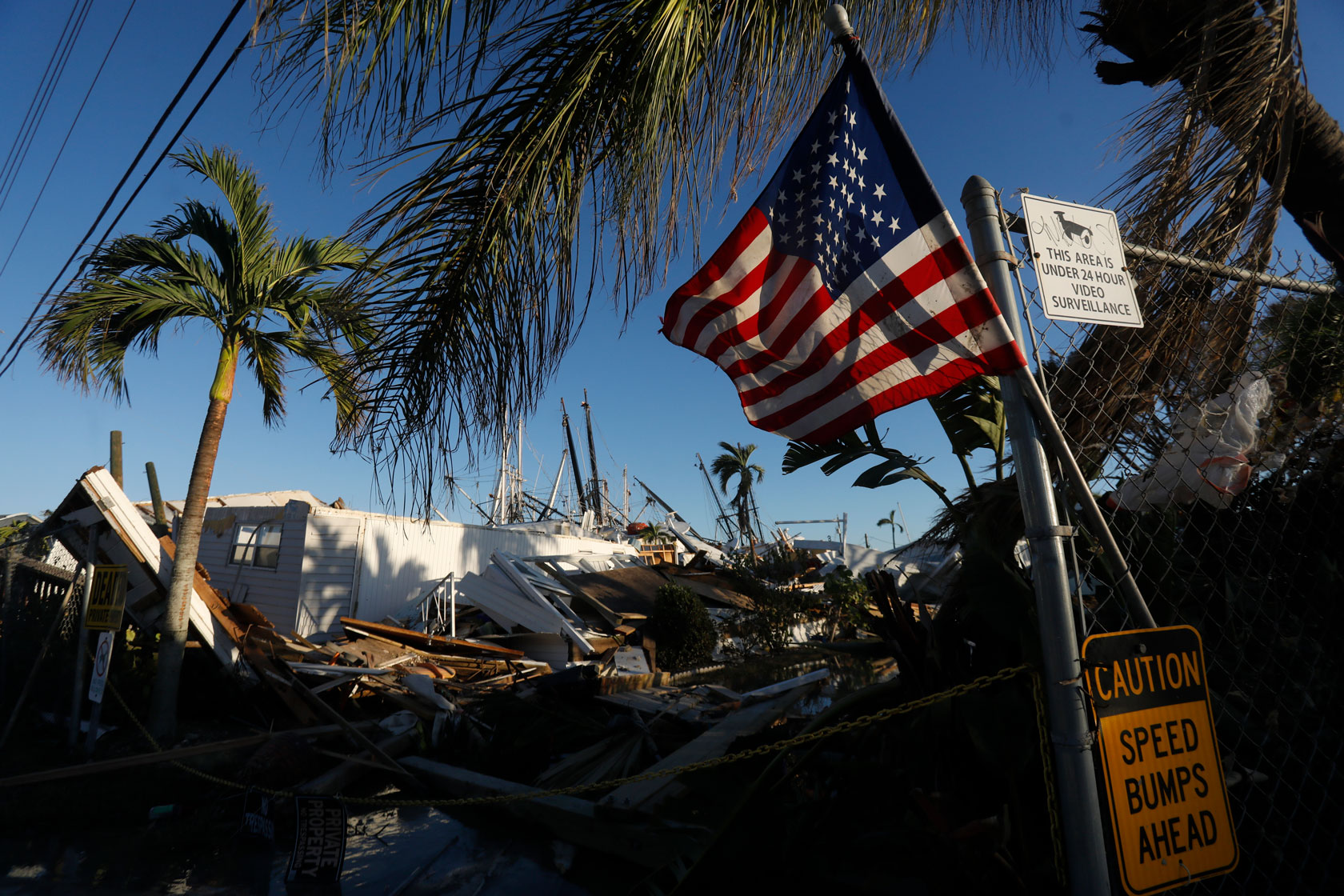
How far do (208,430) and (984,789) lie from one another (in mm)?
8470

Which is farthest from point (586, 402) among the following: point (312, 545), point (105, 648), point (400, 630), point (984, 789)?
point (984, 789)

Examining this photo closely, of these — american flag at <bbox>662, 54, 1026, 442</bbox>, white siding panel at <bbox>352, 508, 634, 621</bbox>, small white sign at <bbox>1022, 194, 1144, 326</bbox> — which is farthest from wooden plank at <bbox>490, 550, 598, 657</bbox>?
small white sign at <bbox>1022, 194, 1144, 326</bbox>

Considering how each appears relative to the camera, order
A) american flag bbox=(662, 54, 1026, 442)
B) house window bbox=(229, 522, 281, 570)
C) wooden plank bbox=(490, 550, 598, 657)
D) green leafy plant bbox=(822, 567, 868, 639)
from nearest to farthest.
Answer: american flag bbox=(662, 54, 1026, 442), wooden plank bbox=(490, 550, 598, 657), green leafy plant bbox=(822, 567, 868, 639), house window bbox=(229, 522, 281, 570)

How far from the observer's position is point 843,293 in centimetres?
264

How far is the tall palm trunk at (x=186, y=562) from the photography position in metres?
7.66

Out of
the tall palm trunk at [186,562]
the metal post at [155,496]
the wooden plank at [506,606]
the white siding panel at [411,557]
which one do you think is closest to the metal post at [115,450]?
the metal post at [155,496]

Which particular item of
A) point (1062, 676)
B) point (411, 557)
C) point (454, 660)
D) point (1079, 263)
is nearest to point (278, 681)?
point (454, 660)

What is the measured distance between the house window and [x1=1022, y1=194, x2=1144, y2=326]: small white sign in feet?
57.0

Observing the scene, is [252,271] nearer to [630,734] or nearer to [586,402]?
[630,734]

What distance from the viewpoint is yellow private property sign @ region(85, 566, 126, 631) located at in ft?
22.7

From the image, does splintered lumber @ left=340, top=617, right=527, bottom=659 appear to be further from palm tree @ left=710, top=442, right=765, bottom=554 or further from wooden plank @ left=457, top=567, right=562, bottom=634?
palm tree @ left=710, top=442, right=765, bottom=554

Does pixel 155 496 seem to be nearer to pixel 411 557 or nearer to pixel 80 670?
pixel 411 557

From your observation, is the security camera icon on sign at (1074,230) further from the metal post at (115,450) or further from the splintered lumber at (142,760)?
the metal post at (115,450)

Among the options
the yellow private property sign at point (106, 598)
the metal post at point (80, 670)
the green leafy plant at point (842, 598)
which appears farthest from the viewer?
the green leafy plant at point (842, 598)
